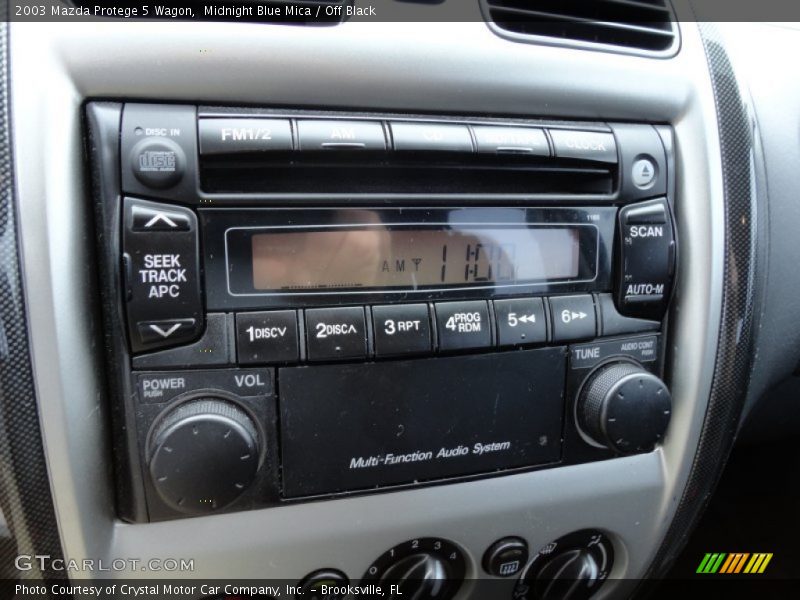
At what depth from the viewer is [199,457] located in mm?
617

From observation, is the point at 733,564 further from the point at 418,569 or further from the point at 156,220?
the point at 156,220

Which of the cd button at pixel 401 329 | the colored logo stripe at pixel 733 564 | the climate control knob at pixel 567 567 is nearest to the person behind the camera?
the cd button at pixel 401 329

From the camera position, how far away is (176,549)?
67 centimetres

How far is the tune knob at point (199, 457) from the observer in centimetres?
62

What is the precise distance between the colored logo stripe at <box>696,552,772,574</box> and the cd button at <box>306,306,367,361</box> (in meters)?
0.95

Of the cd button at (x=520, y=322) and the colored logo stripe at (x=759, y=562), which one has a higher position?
the cd button at (x=520, y=322)

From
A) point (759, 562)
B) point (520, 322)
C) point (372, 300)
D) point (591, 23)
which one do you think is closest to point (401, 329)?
point (372, 300)

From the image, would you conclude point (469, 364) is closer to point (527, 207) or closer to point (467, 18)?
point (527, 207)

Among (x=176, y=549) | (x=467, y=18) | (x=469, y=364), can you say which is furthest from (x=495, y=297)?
(x=176, y=549)

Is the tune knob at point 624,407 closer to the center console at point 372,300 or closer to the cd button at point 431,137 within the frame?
the center console at point 372,300

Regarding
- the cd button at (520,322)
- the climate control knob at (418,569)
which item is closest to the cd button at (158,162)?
the cd button at (520,322)

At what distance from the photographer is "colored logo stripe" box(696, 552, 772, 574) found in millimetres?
1188

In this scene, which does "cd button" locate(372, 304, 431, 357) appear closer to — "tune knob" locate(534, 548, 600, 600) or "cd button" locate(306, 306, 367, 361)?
"cd button" locate(306, 306, 367, 361)

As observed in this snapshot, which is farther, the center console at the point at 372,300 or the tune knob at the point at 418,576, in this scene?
the tune knob at the point at 418,576
